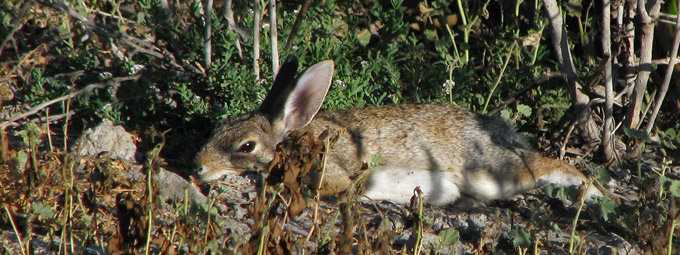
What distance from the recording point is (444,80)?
6312 mm

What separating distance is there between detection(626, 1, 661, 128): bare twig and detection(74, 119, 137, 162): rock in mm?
3815

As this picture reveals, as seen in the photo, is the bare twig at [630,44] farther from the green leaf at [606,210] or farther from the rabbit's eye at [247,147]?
the rabbit's eye at [247,147]

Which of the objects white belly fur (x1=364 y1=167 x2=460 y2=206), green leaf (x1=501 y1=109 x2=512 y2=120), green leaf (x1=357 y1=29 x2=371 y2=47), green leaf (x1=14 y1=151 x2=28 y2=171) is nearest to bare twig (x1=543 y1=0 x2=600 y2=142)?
green leaf (x1=501 y1=109 x2=512 y2=120)

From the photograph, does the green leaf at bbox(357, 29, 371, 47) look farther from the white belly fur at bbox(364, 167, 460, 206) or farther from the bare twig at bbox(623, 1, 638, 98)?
the bare twig at bbox(623, 1, 638, 98)

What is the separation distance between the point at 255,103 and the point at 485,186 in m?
1.88

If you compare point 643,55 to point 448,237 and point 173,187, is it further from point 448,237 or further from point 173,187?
point 173,187

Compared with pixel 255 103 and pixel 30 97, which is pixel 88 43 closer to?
pixel 30 97

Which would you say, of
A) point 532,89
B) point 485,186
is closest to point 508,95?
point 532,89

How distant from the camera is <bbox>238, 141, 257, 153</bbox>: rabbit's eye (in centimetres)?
522

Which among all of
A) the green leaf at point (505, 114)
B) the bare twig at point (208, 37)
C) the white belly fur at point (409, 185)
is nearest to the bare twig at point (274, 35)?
the bare twig at point (208, 37)

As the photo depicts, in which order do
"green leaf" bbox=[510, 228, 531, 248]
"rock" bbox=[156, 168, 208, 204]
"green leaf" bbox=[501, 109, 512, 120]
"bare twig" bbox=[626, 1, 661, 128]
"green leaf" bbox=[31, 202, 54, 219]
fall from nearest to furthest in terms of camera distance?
"green leaf" bbox=[31, 202, 54, 219], "green leaf" bbox=[510, 228, 531, 248], "rock" bbox=[156, 168, 208, 204], "bare twig" bbox=[626, 1, 661, 128], "green leaf" bbox=[501, 109, 512, 120]

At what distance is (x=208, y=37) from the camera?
5695mm

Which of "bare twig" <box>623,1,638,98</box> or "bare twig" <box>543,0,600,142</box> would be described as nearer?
"bare twig" <box>623,1,638,98</box>

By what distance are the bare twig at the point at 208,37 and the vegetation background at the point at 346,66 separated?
0.01m
